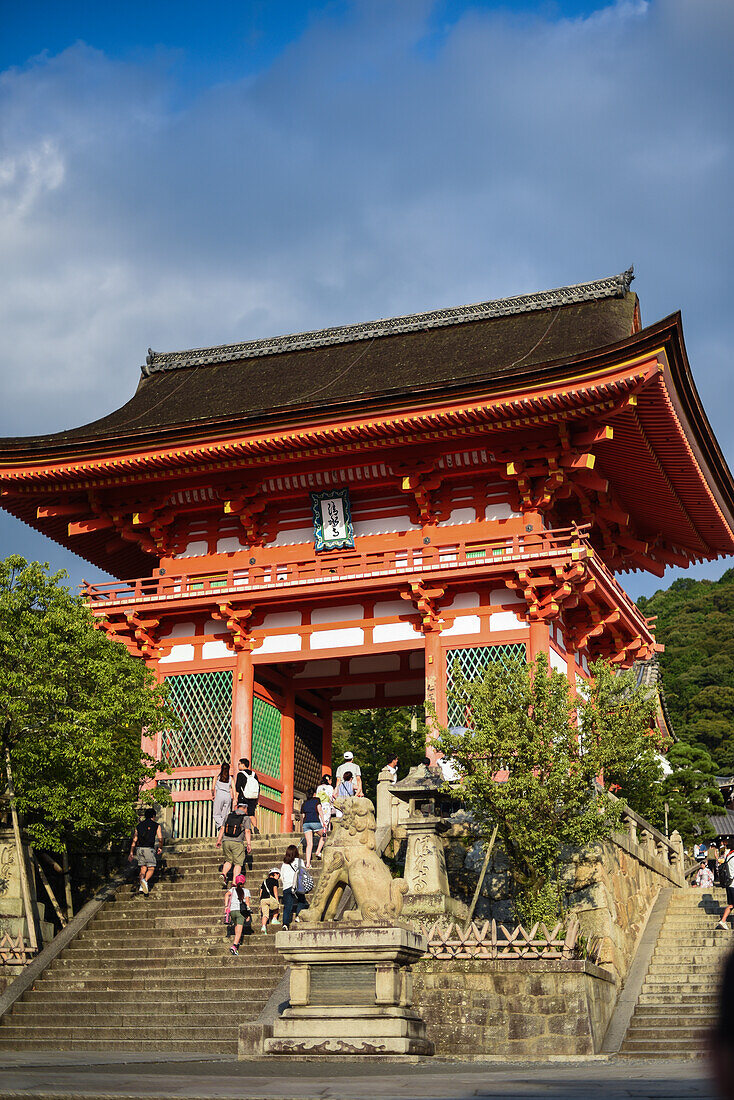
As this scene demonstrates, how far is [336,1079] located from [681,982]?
8248 millimetres

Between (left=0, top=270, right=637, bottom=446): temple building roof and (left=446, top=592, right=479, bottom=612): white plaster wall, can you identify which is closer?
(left=446, top=592, right=479, bottom=612): white plaster wall

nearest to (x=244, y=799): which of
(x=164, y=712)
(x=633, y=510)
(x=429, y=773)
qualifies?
(x=164, y=712)

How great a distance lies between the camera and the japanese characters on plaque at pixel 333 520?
86.2 ft

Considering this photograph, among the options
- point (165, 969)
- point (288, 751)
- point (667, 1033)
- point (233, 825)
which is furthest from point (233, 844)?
point (288, 751)

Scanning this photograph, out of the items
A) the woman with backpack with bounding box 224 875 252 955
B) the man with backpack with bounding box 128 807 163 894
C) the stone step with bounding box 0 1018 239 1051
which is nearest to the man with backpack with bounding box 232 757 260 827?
the man with backpack with bounding box 128 807 163 894

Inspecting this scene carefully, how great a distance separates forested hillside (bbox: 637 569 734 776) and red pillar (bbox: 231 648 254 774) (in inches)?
1820

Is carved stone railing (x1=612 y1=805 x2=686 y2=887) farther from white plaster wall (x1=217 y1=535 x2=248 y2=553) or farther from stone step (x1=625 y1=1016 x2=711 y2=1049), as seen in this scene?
white plaster wall (x1=217 y1=535 x2=248 y2=553)

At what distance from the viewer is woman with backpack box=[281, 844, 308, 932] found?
1736 centimetres

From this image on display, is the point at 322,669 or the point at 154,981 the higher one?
the point at 322,669

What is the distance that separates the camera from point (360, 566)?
82.0 feet

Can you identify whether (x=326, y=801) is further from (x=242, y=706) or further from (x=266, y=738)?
(x=266, y=738)

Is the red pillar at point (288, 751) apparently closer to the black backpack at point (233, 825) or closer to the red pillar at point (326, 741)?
the red pillar at point (326, 741)

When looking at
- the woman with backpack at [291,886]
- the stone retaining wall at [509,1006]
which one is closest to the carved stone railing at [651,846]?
the woman with backpack at [291,886]

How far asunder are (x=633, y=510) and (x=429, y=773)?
12256 millimetres
